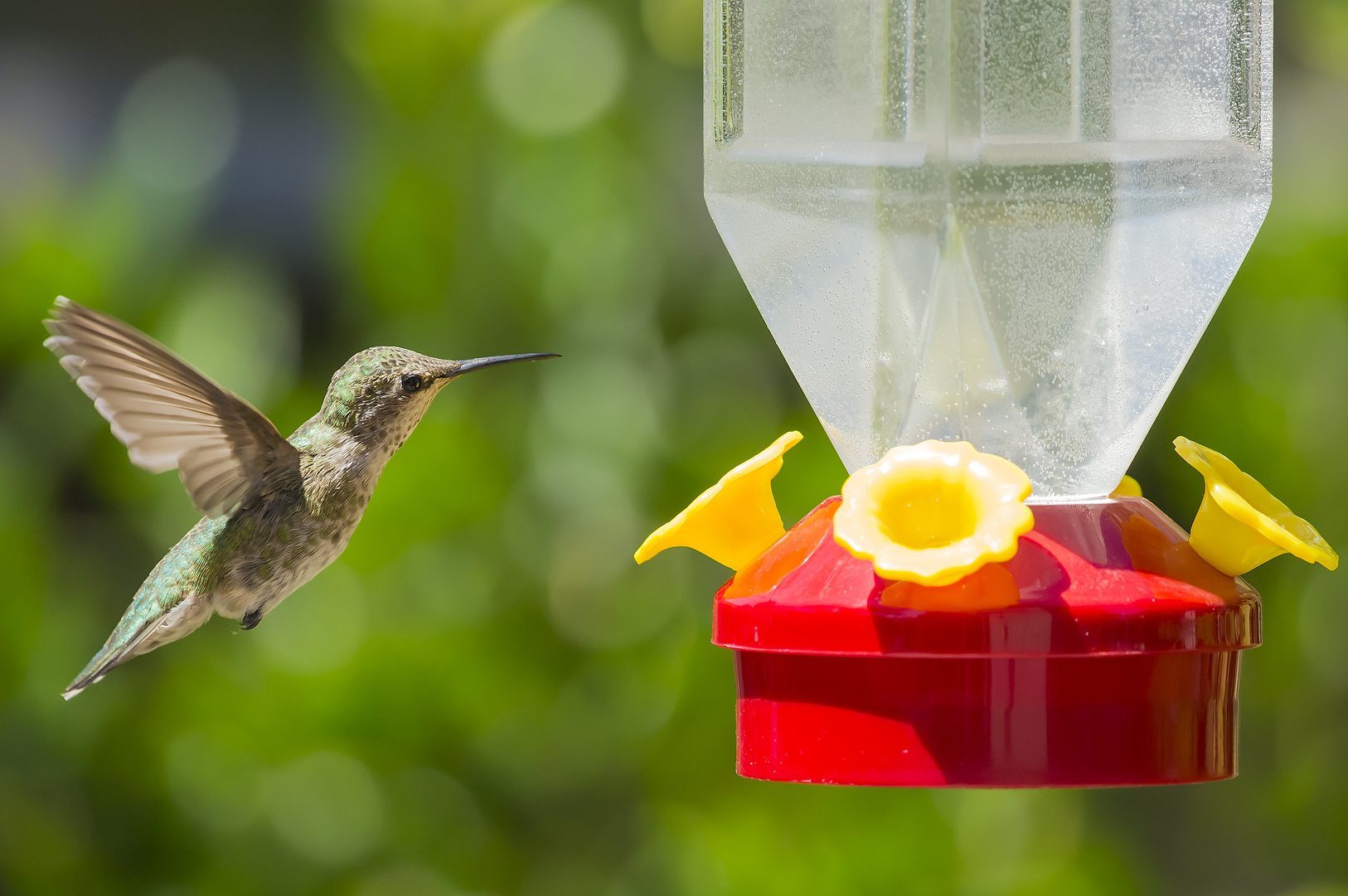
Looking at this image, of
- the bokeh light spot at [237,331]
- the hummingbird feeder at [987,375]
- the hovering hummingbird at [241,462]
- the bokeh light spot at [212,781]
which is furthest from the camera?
the bokeh light spot at [237,331]

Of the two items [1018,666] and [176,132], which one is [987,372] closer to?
[1018,666]

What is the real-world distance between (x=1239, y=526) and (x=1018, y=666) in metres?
0.35

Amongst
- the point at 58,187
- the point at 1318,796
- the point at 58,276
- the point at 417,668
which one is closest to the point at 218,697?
the point at 417,668

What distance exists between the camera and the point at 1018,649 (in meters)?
1.93

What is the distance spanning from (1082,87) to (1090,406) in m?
0.46

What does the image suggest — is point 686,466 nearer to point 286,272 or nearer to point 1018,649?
point 286,272

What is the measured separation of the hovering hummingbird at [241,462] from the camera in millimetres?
2754

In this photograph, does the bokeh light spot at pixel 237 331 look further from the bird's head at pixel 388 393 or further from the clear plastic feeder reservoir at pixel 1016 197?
the clear plastic feeder reservoir at pixel 1016 197

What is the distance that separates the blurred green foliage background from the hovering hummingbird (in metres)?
1.74

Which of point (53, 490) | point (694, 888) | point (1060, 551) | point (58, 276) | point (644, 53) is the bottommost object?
point (694, 888)

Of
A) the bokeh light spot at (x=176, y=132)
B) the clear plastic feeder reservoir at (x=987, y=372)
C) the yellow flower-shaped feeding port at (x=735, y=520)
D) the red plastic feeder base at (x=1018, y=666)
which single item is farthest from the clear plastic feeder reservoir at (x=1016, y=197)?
the bokeh light spot at (x=176, y=132)

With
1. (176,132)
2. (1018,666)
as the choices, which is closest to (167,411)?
(1018,666)

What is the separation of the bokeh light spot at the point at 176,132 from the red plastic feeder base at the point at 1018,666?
12.9 feet

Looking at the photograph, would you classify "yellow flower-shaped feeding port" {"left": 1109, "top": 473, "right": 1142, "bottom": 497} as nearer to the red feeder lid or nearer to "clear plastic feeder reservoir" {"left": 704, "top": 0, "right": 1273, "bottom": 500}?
"clear plastic feeder reservoir" {"left": 704, "top": 0, "right": 1273, "bottom": 500}
